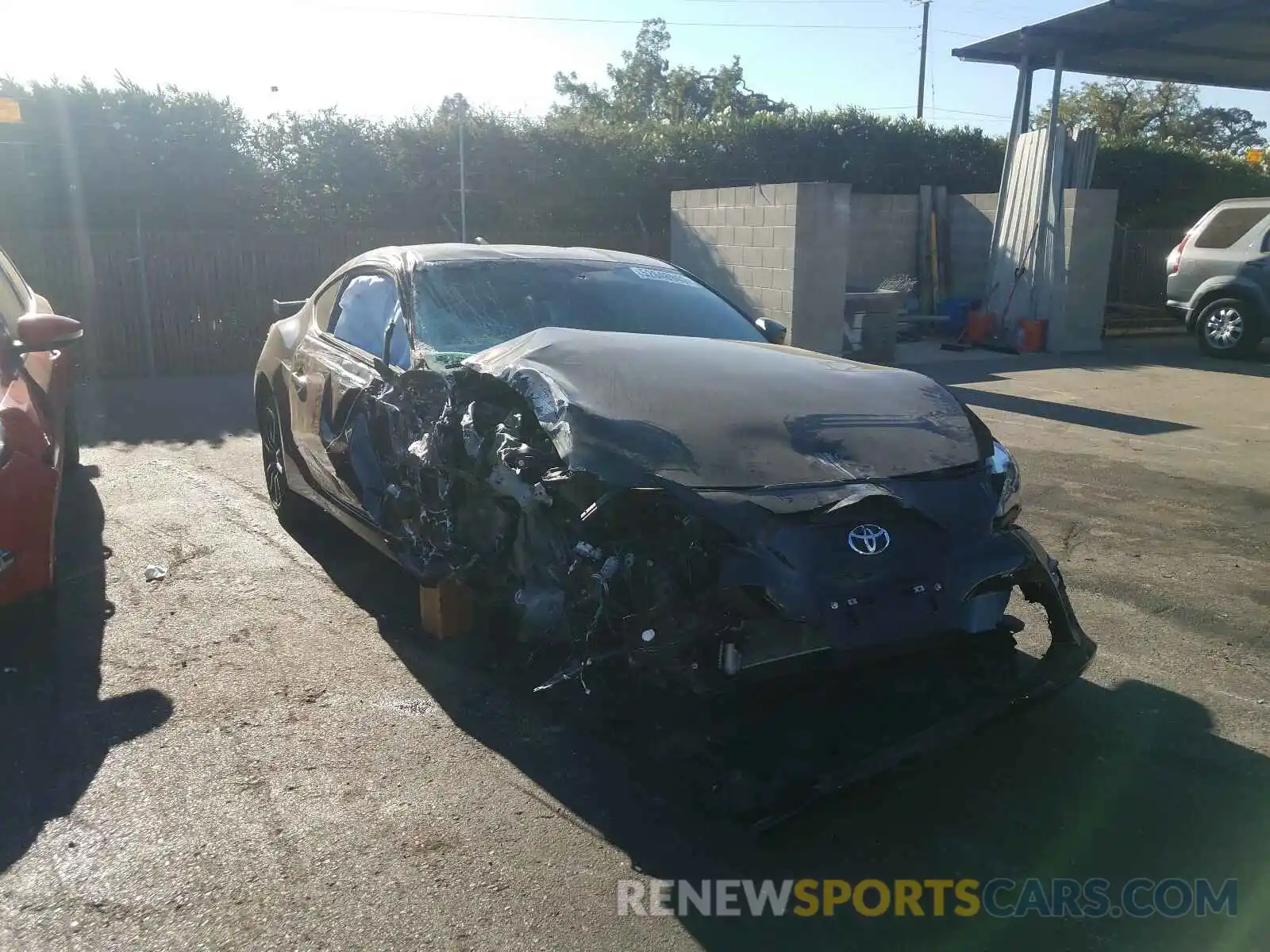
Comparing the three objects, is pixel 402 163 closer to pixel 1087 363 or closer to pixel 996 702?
pixel 1087 363

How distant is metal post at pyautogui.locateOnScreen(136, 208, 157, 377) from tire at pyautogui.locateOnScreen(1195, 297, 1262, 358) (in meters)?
13.4

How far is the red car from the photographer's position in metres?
3.97

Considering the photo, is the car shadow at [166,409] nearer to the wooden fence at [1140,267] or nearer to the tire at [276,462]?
the tire at [276,462]

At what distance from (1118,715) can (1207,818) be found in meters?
0.69

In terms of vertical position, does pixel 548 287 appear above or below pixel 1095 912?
above

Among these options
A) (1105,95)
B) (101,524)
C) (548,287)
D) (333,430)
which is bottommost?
(101,524)

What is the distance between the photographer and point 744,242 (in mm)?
13086

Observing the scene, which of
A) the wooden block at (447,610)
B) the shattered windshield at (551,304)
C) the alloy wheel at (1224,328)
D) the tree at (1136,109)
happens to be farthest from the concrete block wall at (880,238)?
the tree at (1136,109)

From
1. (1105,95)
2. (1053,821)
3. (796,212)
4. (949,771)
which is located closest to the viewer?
(1053,821)

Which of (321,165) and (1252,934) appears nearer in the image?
(1252,934)

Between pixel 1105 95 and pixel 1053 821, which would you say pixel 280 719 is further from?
pixel 1105 95

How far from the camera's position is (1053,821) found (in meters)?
3.24

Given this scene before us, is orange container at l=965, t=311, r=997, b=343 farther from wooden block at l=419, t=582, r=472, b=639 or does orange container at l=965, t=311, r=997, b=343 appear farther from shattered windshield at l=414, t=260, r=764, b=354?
wooden block at l=419, t=582, r=472, b=639

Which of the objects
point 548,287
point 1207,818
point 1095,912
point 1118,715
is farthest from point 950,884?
point 548,287
